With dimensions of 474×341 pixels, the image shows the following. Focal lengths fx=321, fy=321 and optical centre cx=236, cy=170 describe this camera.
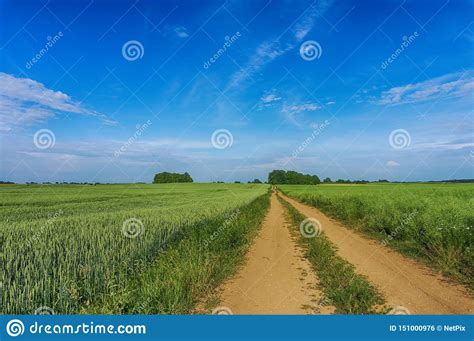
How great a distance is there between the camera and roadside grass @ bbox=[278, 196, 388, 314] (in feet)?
18.2

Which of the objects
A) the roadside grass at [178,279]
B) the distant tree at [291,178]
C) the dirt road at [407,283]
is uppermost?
the distant tree at [291,178]

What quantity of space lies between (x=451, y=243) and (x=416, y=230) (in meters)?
2.31

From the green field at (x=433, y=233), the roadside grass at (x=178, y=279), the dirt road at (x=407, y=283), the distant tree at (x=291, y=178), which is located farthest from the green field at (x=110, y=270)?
the distant tree at (x=291, y=178)

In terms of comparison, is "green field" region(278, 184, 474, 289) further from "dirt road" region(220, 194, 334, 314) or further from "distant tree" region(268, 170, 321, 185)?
"distant tree" region(268, 170, 321, 185)

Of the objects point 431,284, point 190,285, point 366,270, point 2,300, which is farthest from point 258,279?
point 2,300

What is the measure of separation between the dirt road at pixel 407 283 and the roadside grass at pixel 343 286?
32 cm

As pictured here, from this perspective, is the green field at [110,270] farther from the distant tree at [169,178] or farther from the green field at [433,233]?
the distant tree at [169,178]

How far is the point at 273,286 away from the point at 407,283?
299cm

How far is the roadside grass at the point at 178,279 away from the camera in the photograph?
4.88 meters

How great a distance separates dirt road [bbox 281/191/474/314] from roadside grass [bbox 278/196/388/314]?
32 centimetres

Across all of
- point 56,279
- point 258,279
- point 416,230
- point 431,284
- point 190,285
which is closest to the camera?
point 56,279

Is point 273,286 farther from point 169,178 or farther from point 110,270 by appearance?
point 169,178

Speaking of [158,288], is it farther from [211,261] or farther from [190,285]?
[211,261]

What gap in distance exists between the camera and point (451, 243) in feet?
28.7
